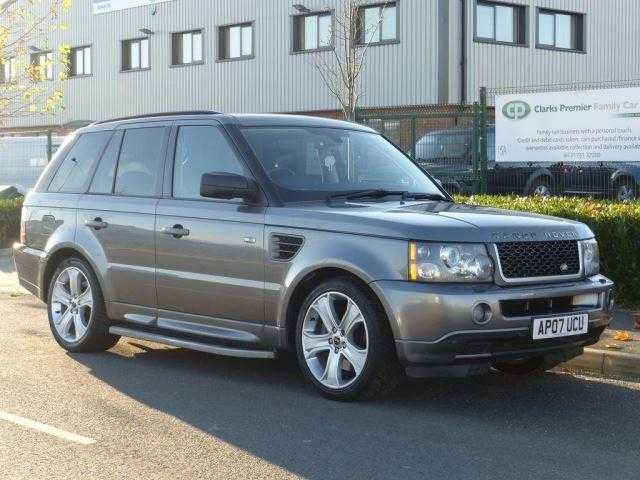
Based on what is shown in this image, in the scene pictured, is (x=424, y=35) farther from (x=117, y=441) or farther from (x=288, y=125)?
(x=117, y=441)

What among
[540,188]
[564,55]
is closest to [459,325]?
[540,188]

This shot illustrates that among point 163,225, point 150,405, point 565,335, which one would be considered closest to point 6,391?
point 150,405

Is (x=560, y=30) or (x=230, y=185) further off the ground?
(x=560, y=30)

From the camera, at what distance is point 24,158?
21.8 meters

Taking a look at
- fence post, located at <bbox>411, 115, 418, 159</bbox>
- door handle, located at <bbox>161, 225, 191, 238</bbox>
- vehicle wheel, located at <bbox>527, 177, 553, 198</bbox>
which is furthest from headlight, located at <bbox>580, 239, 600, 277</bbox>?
fence post, located at <bbox>411, 115, 418, 159</bbox>

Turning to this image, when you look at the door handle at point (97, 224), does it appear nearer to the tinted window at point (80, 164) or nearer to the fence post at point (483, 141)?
the tinted window at point (80, 164)

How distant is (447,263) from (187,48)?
96.9 ft

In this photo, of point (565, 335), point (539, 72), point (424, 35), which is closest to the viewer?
point (565, 335)

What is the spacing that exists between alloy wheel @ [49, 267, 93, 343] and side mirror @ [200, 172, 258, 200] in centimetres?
175

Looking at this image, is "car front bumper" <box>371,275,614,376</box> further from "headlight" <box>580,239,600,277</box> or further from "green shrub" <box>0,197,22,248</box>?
"green shrub" <box>0,197,22,248</box>

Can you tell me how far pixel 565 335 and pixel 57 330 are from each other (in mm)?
4107

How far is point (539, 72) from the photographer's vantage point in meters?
30.1

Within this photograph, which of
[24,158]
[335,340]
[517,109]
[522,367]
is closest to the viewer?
[335,340]

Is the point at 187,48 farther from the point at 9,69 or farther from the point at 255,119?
the point at 255,119
